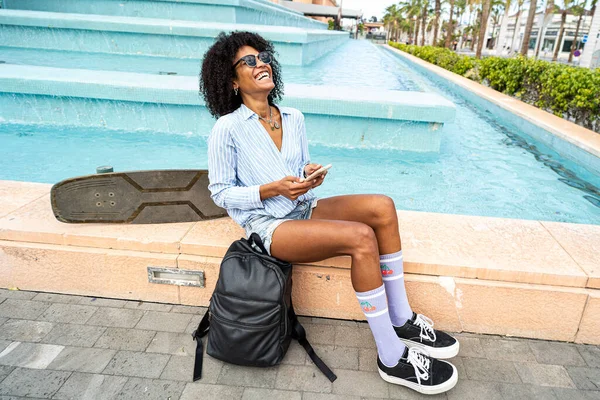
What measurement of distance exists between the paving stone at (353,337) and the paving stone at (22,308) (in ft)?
5.57

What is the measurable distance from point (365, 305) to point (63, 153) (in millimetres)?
4468

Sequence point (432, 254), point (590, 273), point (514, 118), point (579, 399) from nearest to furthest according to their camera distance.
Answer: point (579, 399), point (590, 273), point (432, 254), point (514, 118)

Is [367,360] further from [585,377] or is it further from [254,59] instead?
[254,59]

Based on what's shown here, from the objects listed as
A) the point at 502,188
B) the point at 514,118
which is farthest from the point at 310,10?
the point at 502,188

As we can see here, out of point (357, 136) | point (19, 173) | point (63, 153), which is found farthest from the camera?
point (357, 136)

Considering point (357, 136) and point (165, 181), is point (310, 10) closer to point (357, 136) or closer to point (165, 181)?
point (357, 136)

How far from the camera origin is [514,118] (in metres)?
7.30

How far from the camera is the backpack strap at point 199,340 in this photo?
79.3 inches

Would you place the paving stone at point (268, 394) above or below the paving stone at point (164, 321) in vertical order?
below

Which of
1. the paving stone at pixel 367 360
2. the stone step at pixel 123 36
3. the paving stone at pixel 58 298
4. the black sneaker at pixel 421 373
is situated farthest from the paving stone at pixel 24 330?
the stone step at pixel 123 36

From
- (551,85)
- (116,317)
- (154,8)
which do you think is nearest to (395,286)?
(116,317)

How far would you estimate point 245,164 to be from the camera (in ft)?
7.11

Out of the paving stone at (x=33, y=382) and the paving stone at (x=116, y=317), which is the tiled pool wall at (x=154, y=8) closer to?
the paving stone at (x=116, y=317)

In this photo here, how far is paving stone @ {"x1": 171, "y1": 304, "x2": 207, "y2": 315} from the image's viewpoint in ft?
8.16
